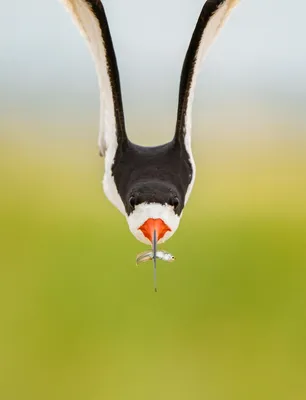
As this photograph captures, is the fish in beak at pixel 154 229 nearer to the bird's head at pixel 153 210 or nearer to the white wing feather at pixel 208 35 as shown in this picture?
the bird's head at pixel 153 210

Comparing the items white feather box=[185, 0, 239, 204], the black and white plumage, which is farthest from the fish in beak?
white feather box=[185, 0, 239, 204]

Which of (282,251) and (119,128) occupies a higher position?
(282,251)

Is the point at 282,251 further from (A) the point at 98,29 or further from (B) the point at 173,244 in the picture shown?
(A) the point at 98,29

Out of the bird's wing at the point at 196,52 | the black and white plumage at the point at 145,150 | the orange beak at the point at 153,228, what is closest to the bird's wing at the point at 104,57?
the black and white plumage at the point at 145,150

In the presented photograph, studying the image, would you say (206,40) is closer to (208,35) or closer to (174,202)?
(208,35)

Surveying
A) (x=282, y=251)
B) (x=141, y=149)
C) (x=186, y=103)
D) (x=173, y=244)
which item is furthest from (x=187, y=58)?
(x=282, y=251)

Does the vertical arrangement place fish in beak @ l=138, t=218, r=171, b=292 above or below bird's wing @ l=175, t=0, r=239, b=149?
below

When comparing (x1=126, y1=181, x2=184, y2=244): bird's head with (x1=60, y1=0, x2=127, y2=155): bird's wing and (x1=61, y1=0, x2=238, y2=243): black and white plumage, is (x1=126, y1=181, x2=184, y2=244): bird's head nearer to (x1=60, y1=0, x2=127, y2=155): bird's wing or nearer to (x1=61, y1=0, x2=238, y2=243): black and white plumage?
(x1=61, y1=0, x2=238, y2=243): black and white plumage

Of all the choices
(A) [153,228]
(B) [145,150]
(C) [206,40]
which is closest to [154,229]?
(A) [153,228]
